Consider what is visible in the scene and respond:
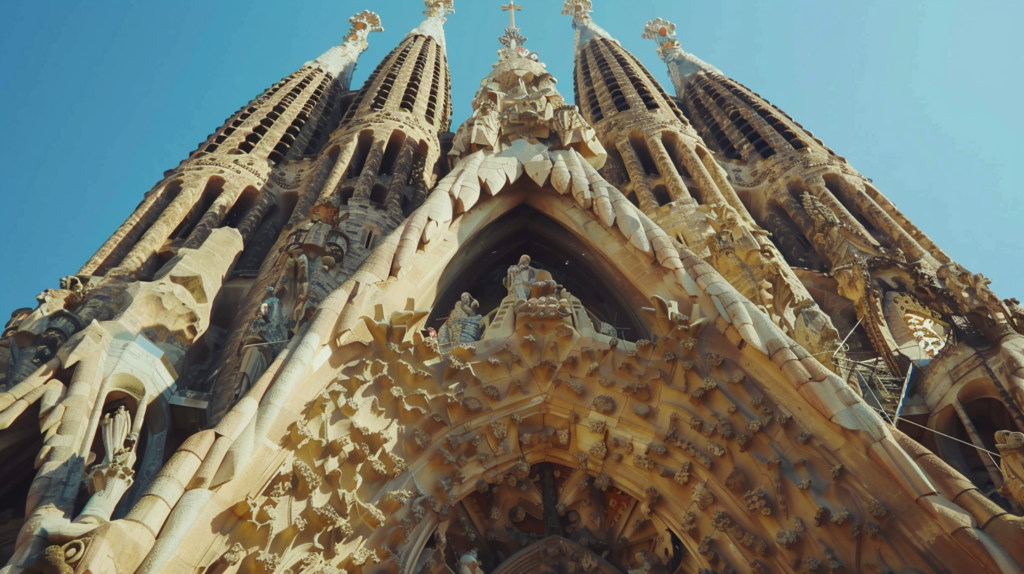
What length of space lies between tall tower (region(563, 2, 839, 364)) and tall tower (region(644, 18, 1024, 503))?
109cm

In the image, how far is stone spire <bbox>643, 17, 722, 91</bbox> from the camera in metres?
32.7

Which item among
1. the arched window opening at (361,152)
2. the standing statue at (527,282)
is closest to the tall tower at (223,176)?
the arched window opening at (361,152)

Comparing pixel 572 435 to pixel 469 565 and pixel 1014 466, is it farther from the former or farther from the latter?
pixel 1014 466

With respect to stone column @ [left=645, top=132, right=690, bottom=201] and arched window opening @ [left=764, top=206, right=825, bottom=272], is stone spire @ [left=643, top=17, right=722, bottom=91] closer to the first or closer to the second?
stone column @ [left=645, top=132, right=690, bottom=201]

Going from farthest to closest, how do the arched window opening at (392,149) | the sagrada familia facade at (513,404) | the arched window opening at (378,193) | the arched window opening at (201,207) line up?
the arched window opening at (392,149) < the arched window opening at (378,193) < the arched window opening at (201,207) < the sagrada familia facade at (513,404)

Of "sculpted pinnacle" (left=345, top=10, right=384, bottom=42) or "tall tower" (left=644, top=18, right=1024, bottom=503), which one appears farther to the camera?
"sculpted pinnacle" (left=345, top=10, right=384, bottom=42)

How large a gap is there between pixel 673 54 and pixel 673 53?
15cm

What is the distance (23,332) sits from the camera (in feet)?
32.2

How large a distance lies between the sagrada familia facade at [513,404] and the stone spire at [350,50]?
18736 mm

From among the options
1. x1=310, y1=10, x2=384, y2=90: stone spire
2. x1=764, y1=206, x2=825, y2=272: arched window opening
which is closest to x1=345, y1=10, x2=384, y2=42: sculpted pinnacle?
x1=310, y1=10, x2=384, y2=90: stone spire

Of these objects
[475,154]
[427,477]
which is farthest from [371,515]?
[475,154]

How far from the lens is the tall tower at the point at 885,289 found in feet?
31.9

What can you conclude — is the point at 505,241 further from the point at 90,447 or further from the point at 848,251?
the point at 848,251

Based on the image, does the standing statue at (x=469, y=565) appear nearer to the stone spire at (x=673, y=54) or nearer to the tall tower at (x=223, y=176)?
the tall tower at (x=223, y=176)
